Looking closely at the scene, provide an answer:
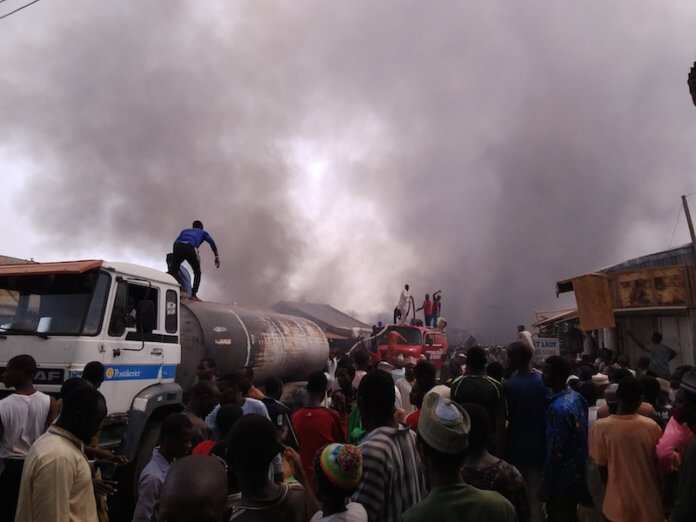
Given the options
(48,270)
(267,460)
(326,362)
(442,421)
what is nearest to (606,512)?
(442,421)

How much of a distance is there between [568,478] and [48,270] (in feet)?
18.9

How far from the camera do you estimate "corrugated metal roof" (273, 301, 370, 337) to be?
33.6 m

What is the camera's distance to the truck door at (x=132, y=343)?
20.4 feet

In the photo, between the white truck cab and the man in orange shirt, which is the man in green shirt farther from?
the white truck cab

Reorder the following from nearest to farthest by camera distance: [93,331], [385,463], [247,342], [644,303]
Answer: [385,463] < [93,331] < [247,342] < [644,303]

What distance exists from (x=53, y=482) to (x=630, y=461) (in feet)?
12.5

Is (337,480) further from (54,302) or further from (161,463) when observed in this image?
(54,302)

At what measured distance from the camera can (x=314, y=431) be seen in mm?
4504

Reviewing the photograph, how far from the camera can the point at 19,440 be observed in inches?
178

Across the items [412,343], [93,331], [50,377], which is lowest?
[50,377]

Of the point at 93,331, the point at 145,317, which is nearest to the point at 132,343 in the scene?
the point at 145,317

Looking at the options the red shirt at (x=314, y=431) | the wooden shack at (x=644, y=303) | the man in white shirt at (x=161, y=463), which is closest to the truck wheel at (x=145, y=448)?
the red shirt at (x=314, y=431)

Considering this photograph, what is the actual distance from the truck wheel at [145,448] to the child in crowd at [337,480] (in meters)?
4.59

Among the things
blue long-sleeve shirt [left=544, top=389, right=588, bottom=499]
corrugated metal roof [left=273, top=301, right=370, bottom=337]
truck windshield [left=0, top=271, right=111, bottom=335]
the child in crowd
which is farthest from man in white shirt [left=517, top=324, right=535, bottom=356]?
corrugated metal roof [left=273, top=301, right=370, bottom=337]
